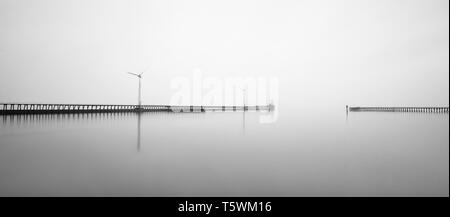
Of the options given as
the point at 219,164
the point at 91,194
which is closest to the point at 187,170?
the point at 219,164

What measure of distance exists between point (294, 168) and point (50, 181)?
15.0 feet

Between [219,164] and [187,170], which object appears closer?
[187,170]

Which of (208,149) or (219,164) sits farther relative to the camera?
(208,149)
